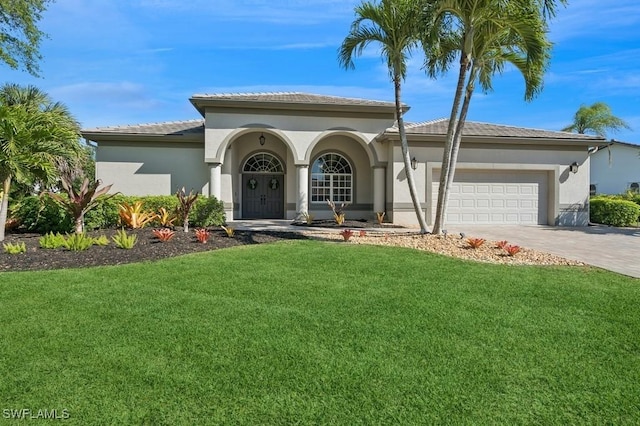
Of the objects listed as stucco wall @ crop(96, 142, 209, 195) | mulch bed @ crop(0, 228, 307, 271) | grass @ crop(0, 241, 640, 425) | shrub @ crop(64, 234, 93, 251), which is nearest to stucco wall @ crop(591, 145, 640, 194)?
grass @ crop(0, 241, 640, 425)

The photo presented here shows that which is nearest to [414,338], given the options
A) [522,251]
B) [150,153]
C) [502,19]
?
[522,251]

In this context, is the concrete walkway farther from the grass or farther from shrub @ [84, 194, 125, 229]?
shrub @ [84, 194, 125, 229]

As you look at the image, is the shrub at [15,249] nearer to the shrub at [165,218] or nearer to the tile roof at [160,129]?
the shrub at [165,218]

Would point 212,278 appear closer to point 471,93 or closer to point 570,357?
point 570,357

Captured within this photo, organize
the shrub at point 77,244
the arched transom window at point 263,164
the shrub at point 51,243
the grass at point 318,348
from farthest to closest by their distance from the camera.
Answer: the arched transom window at point 263,164
the shrub at point 51,243
the shrub at point 77,244
the grass at point 318,348

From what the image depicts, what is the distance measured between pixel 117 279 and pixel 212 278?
57.3 inches

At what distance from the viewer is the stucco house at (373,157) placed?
1534 centimetres

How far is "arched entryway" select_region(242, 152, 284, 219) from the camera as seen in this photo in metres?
17.5

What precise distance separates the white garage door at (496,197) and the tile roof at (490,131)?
157 centimetres

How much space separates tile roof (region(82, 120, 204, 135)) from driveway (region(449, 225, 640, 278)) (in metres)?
11.8

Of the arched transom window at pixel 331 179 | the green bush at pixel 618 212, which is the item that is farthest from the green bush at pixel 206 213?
the green bush at pixel 618 212

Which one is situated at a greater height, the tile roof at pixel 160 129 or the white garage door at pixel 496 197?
the tile roof at pixel 160 129

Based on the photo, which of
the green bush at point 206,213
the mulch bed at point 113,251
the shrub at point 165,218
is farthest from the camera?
the green bush at point 206,213

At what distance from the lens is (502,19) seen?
28.8 ft
